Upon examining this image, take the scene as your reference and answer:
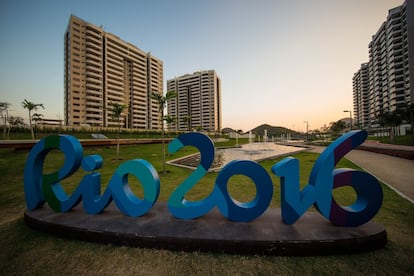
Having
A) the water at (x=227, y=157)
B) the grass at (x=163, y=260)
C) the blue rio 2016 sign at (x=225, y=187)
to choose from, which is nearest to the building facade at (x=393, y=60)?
the water at (x=227, y=157)

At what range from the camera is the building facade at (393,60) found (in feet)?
189

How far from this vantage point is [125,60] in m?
87.4

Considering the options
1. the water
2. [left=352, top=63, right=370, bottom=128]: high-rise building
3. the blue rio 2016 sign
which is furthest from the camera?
[left=352, top=63, right=370, bottom=128]: high-rise building

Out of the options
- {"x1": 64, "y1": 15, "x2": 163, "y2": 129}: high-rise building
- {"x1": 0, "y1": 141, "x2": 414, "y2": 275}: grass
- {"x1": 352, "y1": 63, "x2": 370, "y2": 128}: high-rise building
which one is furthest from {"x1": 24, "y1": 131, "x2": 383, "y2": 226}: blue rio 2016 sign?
{"x1": 352, "y1": 63, "x2": 370, "y2": 128}: high-rise building

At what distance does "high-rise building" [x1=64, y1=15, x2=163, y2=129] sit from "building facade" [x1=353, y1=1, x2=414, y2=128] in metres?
90.9

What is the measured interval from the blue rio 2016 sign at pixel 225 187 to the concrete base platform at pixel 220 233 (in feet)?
0.77

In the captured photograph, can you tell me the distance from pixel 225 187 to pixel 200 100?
118773 mm

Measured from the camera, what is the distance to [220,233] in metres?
3.76

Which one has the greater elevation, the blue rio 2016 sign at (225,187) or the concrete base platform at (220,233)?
the blue rio 2016 sign at (225,187)

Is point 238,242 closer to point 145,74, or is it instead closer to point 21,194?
point 21,194

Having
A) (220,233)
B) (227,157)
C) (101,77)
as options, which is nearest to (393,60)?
(227,157)

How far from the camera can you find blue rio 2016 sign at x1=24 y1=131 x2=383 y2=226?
397 cm

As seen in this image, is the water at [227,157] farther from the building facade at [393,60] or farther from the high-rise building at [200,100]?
the high-rise building at [200,100]

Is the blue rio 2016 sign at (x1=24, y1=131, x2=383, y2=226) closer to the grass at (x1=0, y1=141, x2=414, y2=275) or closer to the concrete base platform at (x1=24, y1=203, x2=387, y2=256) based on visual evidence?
the concrete base platform at (x1=24, y1=203, x2=387, y2=256)
